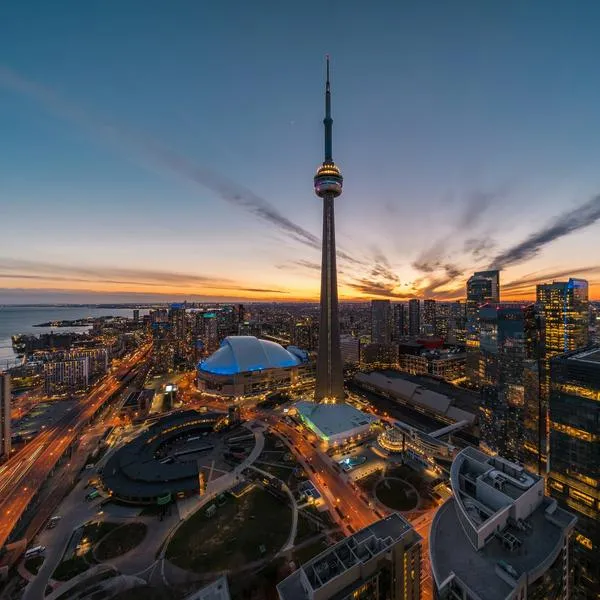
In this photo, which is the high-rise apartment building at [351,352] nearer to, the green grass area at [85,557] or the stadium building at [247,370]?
the stadium building at [247,370]

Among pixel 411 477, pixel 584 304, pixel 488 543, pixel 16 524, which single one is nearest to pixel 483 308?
pixel 584 304

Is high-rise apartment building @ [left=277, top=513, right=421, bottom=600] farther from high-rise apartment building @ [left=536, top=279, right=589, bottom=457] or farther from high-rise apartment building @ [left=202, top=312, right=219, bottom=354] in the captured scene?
high-rise apartment building @ [left=202, top=312, right=219, bottom=354]

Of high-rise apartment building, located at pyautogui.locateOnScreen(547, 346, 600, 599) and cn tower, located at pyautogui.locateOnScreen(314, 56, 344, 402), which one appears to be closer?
high-rise apartment building, located at pyautogui.locateOnScreen(547, 346, 600, 599)

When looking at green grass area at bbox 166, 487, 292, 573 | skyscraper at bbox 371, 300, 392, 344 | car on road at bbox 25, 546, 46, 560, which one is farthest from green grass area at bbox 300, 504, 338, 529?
skyscraper at bbox 371, 300, 392, 344

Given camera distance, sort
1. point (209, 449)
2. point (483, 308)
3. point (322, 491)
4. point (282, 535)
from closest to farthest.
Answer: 1. point (282, 535)
2. point (322, 491)
3. point (209, 449)
4. point (483, 308)

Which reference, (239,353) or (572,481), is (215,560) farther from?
(239,353)

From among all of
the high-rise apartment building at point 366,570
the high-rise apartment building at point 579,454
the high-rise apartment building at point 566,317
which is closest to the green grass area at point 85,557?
the high-rise apartment building at point 366,570

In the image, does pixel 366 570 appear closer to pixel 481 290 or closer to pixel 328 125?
pixel 328 125
